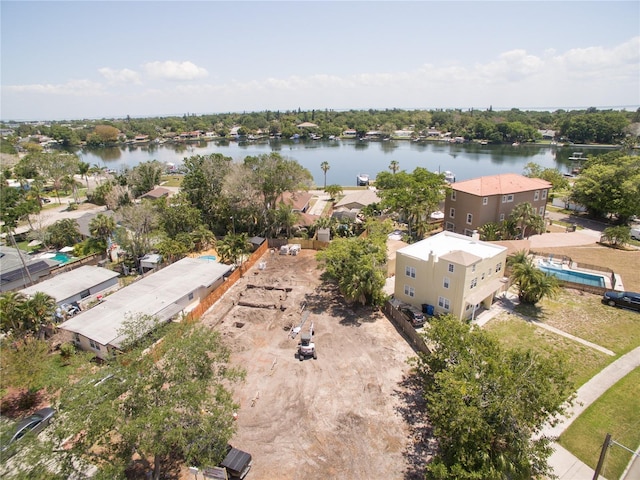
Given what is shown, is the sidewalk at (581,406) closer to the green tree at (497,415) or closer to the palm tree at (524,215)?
the green tree at (497,415)

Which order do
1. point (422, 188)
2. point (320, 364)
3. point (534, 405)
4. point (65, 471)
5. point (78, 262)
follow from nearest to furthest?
point (65, 471) < point (534, 405) < point (320, 364) < point (78, 262) < point (422, 188)

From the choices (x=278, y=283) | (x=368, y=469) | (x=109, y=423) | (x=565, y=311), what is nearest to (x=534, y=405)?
(x=368, y=469)

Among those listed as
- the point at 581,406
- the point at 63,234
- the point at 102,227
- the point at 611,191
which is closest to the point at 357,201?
the point at 611,191

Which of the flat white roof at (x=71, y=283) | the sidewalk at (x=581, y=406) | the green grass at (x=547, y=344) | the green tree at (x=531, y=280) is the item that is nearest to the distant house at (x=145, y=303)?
the flat white roof at (x=71, y=283)

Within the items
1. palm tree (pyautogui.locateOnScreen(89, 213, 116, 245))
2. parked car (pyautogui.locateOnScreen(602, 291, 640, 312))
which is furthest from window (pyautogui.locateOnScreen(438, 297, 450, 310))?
palm tree (pyautogui.locateOnScreen(89, 213, 116, 245))

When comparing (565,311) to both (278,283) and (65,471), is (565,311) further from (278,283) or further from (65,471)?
(65,471)

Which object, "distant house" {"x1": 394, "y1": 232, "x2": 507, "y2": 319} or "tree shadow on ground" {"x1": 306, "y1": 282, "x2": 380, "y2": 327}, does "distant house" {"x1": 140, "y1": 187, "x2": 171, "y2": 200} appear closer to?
"tree shadow on ground" {"x1": 306, "y1": 282, "x2": 380, "y2": 327}
